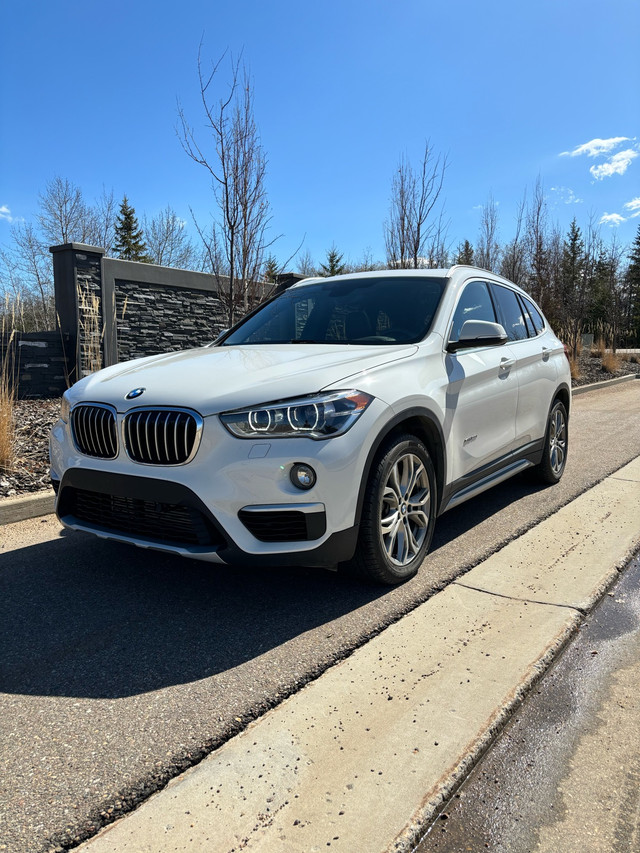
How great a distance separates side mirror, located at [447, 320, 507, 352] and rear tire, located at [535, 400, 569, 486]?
5.47 feet

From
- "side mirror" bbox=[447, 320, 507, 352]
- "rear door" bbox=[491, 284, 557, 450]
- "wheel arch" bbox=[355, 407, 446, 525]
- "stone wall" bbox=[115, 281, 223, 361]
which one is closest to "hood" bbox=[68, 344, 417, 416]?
"wheel arch" bbox=[355, 407, 446, 525]

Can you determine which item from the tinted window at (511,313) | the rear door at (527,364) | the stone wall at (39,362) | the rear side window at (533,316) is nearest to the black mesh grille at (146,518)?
the rear door at (527,364)

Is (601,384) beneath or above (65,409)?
beneath

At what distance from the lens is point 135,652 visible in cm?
289

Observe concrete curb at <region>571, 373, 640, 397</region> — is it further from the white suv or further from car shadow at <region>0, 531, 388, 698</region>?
car shadow at <region>0, 531, 388, 698</region>

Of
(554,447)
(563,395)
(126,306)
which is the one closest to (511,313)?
(563,395)

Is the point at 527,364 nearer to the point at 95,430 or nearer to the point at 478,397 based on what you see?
the point at 478,397

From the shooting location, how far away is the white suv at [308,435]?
3.02m

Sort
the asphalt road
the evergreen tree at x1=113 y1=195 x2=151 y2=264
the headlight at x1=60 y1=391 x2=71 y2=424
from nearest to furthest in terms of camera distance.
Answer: the asphalt road < the headlight at x1=60 y1=391 x2=71 y2=424 < the evergreen tree at x1=113 y1=195 x2=151 y2=264

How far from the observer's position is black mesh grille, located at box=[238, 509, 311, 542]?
3.02m

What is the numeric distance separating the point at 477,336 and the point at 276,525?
1.94m

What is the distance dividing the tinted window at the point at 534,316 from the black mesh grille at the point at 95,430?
3943 millimetres

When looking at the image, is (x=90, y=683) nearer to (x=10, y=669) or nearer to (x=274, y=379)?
(x=10, y=669)

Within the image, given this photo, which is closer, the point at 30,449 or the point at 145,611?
the point at 145,611
